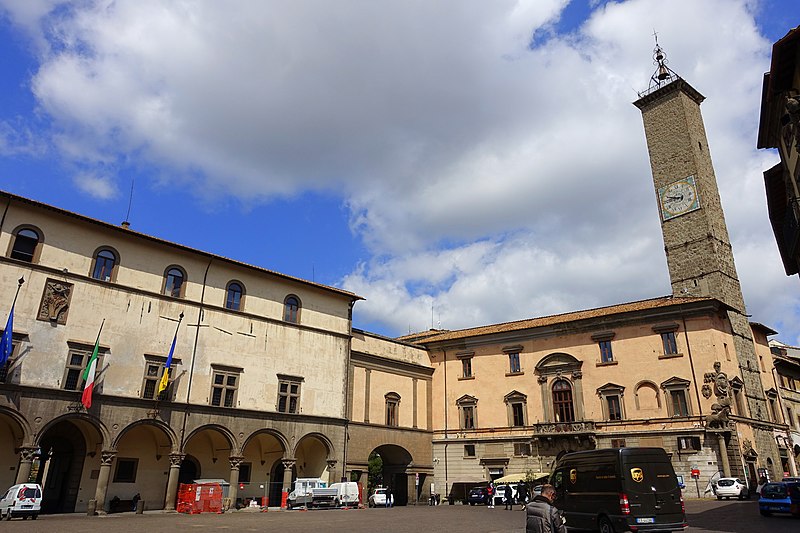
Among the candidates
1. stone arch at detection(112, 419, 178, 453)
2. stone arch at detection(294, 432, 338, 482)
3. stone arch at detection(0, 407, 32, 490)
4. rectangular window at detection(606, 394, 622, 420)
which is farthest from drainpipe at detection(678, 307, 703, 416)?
stone arch at detection(0, 407, 32, 490)

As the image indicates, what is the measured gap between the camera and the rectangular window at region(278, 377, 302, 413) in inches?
1282

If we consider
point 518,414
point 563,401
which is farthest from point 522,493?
point 563,401

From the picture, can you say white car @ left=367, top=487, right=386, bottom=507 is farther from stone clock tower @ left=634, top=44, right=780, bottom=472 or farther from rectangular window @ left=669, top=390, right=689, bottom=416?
stone clock tower @ left=634, top=44, right=780, bottom=472

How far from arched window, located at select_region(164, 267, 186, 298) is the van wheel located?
2328cm

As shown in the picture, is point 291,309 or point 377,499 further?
point 377,499

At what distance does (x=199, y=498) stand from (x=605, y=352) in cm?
2668

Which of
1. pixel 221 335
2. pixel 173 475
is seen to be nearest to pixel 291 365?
pixel 221 335

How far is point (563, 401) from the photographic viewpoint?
126ft

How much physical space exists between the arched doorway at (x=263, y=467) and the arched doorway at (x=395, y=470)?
7.87 metres

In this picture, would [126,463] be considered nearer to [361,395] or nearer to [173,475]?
[173,475]

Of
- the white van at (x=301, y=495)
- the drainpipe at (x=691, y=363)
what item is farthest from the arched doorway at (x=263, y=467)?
the drainpipe at (x=691, y=363)

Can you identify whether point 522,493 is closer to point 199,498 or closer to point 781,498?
point 781,498

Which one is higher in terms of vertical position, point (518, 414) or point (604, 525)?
point (518, 414)

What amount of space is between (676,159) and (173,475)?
40.8m
